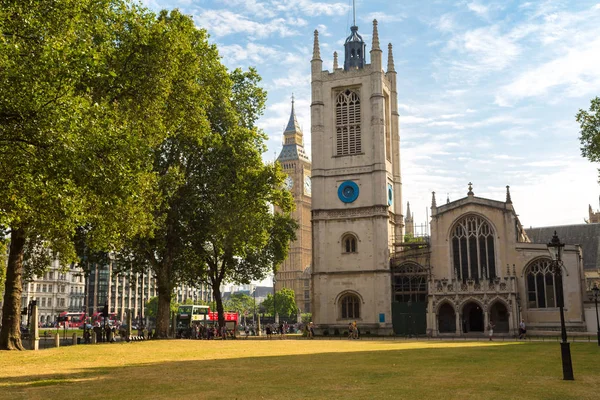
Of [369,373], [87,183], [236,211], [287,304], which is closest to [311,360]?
[369,373]

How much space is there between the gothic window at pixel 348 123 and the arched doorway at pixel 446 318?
16.8 metres

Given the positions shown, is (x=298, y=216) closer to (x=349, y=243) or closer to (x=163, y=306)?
(x=349, y=243)

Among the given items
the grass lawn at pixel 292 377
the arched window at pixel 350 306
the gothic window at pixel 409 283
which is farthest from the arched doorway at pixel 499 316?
the grass lawn at pixel 292 377

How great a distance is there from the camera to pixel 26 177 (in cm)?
1836

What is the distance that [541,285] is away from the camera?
52.0 meters

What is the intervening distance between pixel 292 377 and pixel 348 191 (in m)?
43.4

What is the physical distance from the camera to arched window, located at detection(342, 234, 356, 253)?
2315 inches

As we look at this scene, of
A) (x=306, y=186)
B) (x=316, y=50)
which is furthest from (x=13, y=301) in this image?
(x=306, y=186)

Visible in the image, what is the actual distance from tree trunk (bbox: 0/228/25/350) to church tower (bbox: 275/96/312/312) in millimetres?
121375

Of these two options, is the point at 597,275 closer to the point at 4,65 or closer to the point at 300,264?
the point at 4,65

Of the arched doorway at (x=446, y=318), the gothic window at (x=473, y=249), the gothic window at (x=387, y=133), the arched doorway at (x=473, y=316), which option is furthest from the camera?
the gothic window at (x=387, y=133)

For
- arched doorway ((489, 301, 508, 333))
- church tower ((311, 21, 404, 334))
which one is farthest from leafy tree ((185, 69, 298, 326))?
arched doorway ((489, 301, 508, 333))

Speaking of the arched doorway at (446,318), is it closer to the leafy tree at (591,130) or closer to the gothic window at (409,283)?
the gothic window at (409,283)

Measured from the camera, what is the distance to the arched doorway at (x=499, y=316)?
5228cm
